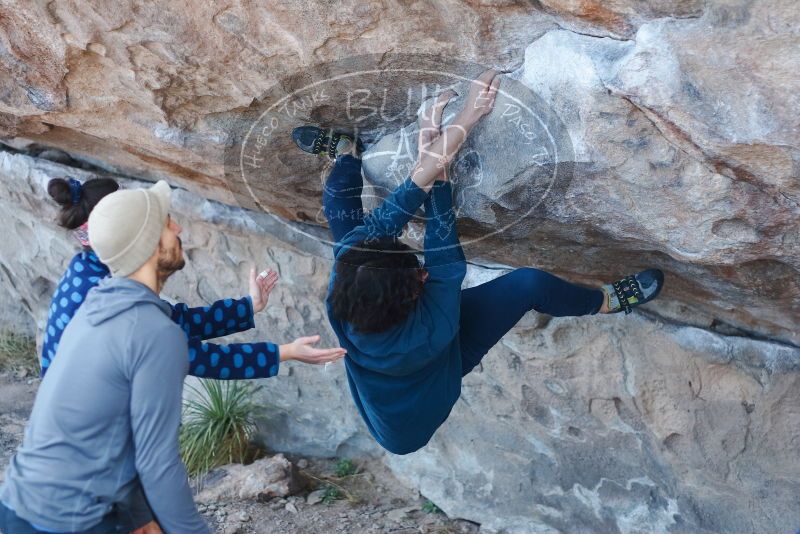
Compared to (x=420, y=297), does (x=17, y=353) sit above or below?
below

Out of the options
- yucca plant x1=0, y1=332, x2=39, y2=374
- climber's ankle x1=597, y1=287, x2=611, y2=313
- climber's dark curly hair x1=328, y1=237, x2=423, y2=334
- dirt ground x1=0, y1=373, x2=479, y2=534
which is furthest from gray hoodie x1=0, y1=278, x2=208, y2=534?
yucca plant x1=0, y1=332, x2=39, y2=374

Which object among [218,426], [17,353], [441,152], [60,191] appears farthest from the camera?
[17,353]

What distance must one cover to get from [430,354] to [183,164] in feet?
4.89

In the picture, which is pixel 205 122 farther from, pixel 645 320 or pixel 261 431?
pixel 261 431

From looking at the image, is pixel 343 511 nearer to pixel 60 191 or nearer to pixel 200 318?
pixel 200 318

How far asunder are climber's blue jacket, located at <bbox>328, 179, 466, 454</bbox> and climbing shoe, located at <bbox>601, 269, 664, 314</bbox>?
58 cm

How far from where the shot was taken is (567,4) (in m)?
2.10

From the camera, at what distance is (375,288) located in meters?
2.37

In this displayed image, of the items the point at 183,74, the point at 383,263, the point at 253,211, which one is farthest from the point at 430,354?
the point at 253,211

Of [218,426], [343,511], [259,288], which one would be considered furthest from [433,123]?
[218,426]

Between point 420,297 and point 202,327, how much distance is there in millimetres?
635

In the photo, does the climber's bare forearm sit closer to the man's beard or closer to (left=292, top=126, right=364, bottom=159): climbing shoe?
(left=292, top=126, right=364, bottom=159): climbing shoe

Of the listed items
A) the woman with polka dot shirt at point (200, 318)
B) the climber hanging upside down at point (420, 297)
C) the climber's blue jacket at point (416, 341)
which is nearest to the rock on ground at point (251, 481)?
the climber hanging upside down at point (420, 297)

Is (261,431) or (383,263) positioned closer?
(383,263)
